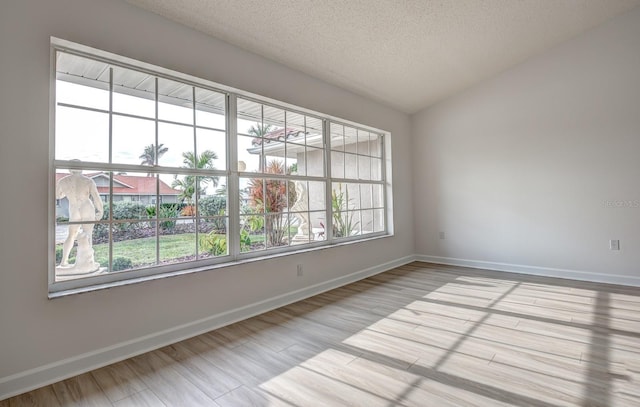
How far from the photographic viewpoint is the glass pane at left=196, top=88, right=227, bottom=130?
2803mm

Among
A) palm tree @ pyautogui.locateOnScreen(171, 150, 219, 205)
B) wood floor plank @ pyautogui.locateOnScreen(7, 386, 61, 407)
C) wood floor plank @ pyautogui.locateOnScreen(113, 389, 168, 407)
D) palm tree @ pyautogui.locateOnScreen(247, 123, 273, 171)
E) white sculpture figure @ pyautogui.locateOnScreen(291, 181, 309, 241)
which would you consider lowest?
wood floor plank @ pyautogui.locateOnScreen(113, 389, 168, 407)

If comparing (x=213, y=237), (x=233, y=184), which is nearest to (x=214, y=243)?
(x=213, y=237)

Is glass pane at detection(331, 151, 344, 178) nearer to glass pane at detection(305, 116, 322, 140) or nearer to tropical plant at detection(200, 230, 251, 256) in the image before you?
glass pane at detection(305, 116, 322, 140)

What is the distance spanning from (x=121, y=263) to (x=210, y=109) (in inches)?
58.5

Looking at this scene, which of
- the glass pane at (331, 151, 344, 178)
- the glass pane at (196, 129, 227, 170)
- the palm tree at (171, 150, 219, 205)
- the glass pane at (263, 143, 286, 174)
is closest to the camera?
the palm tree at (171, 150, 219, 205)

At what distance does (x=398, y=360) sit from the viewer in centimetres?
209

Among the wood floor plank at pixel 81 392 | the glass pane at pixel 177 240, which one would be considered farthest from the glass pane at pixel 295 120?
the wood floor plank at pixel 81 392

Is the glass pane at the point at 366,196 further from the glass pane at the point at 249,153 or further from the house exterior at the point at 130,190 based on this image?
the house exterior at the point at 130,190

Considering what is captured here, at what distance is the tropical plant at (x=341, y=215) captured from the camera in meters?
4.26

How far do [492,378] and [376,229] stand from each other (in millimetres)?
3213

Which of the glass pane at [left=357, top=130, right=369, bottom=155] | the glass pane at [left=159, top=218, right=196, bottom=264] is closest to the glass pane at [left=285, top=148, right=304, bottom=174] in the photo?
the glass pane at [left=159, top=218, right=196, bottom=264]

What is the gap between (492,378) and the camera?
1856mm

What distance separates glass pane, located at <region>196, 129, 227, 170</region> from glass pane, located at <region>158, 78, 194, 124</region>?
154 mm

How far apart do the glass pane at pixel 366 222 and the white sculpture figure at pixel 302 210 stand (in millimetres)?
1246
